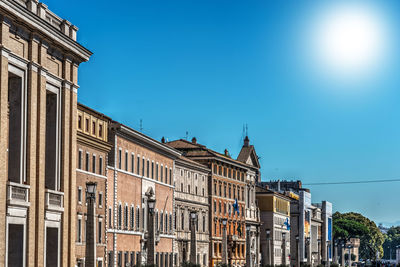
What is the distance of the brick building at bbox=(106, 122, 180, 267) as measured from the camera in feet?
252

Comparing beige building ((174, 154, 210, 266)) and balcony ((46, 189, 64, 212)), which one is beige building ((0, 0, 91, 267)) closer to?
balcony ((46, 189, 64, 212))

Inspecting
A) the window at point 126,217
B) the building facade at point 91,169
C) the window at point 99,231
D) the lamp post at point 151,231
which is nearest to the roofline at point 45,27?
the lamp post at point 151,231

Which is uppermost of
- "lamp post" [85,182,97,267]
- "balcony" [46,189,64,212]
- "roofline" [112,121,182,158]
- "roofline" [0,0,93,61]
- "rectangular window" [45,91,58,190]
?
"roofline" [0,0,93,61]

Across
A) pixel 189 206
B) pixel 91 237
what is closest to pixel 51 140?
pixel 91 237

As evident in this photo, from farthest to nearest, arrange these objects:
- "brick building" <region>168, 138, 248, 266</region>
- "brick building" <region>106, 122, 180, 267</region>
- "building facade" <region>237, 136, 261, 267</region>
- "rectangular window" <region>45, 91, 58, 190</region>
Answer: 1. "building facade" <region>237, 136, 261, 267</region>
2. "brick building" <region>168, 138, 248, 266</region>
3. "brick building" <region>106, 122, 180, 267</region>
4. "rectangular window" <region>45, 91, 58, 190</region>

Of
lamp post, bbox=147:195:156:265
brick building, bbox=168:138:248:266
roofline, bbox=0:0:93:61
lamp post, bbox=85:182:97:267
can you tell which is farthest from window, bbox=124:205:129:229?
lamp post, bbox=85:182:97:267

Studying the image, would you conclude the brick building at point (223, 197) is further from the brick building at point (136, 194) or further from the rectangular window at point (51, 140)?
the rectangular window at point (51, 140)

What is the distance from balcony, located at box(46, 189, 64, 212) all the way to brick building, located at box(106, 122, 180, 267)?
26.0m

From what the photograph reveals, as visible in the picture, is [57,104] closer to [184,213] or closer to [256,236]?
[184,213]

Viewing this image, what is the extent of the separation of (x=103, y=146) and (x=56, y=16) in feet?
78.5

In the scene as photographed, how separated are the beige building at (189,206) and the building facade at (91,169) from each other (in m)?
24.2

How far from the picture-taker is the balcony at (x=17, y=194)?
136 ft

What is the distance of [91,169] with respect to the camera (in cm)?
6994

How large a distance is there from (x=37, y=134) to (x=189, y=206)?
61.6m
